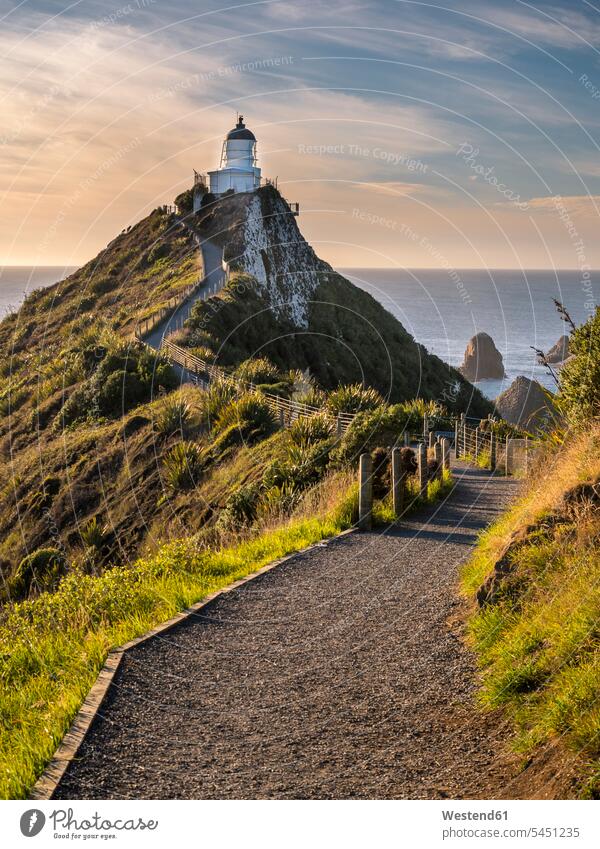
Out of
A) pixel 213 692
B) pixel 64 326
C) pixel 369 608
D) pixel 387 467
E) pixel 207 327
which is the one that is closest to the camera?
pixel 213 692

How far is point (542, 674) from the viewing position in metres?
6.66

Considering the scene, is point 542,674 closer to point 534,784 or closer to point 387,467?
point 534,784

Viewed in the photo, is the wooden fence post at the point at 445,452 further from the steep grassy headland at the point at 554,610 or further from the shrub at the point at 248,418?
the steep grassy headland at the point at 554,610

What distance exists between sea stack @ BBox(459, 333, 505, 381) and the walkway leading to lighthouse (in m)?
82.9

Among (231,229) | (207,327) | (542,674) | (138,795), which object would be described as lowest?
(138,795)

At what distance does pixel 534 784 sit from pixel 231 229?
64476 mm

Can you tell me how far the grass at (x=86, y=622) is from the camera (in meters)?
6.87

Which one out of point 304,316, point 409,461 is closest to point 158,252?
point 304,316

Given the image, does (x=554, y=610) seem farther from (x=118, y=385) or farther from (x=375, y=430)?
(x=118, y=385)

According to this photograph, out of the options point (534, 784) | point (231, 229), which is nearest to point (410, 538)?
point (534, 784)

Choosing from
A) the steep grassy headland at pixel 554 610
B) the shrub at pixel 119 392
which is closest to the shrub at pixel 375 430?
the steep grassy headland at pixel 554 610

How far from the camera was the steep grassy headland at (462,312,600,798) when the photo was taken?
18.9 feet

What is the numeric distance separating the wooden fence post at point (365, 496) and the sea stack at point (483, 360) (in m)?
129

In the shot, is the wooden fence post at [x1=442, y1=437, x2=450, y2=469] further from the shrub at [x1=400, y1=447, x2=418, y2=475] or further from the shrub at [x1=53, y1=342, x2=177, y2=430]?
the shrub at [x1=53, y1=342, x2=177, y2=430]
